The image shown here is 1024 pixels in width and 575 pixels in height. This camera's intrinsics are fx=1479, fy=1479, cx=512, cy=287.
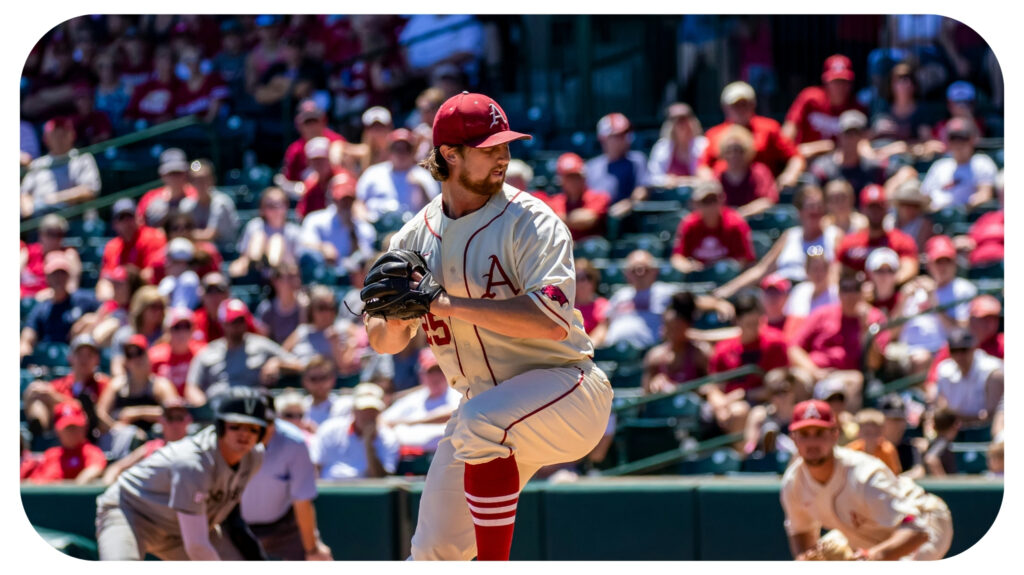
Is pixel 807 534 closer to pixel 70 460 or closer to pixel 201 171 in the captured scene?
pixel 70 460

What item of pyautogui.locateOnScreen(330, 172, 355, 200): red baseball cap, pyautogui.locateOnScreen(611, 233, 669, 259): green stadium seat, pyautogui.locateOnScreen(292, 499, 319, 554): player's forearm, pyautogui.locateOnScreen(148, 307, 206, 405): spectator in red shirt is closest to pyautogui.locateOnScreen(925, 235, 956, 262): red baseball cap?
pyautogui.locateOnScreen(611, 233, 669, 259): green stadium seat

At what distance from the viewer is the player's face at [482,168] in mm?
4133

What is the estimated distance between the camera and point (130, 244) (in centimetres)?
1088

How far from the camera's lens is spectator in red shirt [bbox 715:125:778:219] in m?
10.1

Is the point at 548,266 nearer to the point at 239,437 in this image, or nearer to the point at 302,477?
the point at 239,437

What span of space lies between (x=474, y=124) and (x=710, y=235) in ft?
18.6

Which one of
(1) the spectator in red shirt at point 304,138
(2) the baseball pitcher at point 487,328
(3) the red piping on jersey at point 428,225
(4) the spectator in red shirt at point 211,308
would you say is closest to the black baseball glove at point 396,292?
(2) the baseball pitcher at point 487,328

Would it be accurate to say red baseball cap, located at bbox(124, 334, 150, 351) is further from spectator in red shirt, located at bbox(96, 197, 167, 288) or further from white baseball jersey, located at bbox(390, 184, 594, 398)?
white baseball jersey, located at bbox(390, 184, 594, 398)

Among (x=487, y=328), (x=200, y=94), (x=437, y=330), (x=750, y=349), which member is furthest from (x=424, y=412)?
(x=200, y=94)

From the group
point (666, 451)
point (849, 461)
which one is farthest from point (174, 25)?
point (849, 461)

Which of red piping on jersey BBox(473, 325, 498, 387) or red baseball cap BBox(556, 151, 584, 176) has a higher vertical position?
red piping on jersey BBox(473, 325, 498, 387)

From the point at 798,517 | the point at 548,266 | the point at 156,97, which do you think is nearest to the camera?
the point at 548,266

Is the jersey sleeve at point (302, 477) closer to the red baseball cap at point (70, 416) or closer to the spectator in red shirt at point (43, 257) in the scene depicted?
the red baseball cap at point (70, 416)

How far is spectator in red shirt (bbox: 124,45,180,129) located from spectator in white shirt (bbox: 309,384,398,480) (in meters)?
6.03
